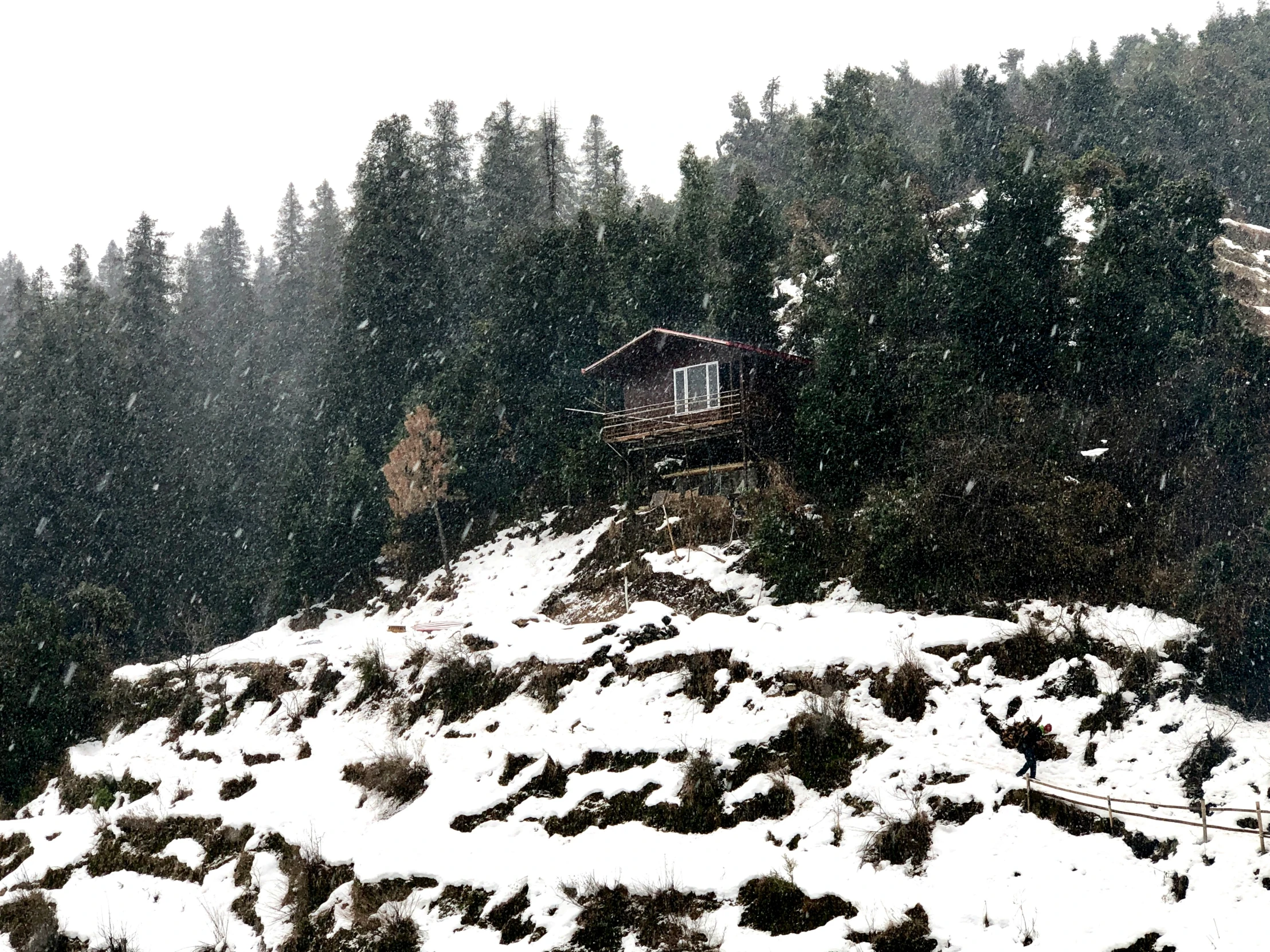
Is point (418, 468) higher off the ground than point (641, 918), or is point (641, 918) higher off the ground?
point (418, 468)

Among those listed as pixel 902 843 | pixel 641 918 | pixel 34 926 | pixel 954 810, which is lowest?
pixel 34 926

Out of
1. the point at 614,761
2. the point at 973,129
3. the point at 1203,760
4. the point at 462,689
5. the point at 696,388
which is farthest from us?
the point at 973,129

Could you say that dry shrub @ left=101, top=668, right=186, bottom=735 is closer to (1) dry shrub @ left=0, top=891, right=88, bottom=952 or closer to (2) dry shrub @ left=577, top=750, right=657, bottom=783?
(1) dry shrub @ left=0, top=891, right=88, bottom=952

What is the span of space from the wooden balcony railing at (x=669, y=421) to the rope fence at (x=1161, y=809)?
2117cm

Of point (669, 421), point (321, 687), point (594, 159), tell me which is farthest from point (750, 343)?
point (594, 159)

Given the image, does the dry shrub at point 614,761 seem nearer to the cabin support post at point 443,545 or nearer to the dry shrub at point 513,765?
the dry shrub at point 513,765

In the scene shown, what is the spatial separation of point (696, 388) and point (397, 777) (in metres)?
22.3

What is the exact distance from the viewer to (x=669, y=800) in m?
12.3

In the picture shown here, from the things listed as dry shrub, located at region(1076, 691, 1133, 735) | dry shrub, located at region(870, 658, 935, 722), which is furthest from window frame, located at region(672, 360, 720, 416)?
dry shrub, located at region(1076, 691, 1133, 735)

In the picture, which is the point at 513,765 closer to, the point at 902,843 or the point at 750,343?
the point at 902,843

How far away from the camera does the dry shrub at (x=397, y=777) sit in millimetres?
14062

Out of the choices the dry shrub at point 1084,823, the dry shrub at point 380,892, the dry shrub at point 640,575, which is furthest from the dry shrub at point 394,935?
the dry shrub at point 640,575

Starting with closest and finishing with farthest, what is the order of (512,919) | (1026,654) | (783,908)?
1. (783,908)
2. (512,919)
3. (1026,654)

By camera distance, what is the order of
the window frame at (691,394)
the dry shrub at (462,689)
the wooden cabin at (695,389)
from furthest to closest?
the window frame at (691,394) < the wooden cabin at (695,389) < the dry shrub at (462,689)
